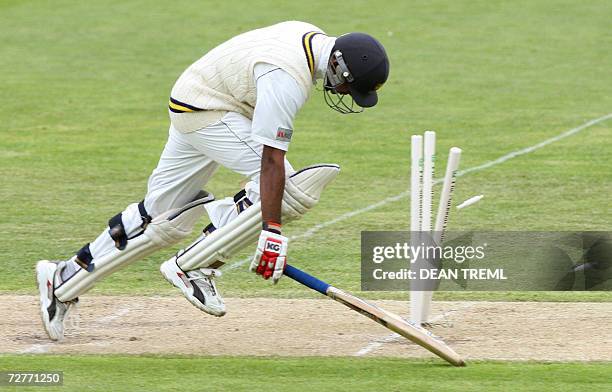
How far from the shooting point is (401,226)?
10.5 m

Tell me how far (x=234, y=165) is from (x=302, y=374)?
1376 mm

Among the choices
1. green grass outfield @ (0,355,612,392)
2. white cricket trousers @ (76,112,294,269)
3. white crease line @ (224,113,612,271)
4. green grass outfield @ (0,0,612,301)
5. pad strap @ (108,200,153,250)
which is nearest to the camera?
green grass outfield @ (0,355,612,392)

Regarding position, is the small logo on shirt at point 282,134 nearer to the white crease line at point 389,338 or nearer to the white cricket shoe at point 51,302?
the white crease line at point 389,338

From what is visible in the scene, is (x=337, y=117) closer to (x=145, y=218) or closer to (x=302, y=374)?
Result: (x=145, y=218)

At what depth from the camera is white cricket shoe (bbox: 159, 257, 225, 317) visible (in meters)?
7.03

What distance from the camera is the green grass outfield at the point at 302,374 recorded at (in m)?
5.95

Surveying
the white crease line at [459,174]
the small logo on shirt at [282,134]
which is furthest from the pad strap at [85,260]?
the white crease line at [459,174]

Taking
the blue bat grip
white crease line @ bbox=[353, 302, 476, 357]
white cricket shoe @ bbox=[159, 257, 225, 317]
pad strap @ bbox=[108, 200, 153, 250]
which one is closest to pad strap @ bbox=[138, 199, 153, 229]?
pad strap @ bbox=[108, 200, 153, 250]

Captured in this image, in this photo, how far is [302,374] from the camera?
624 centimetres

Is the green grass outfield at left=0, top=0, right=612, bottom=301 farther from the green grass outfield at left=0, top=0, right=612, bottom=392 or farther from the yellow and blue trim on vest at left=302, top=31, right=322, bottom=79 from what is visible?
the yellow and blue trim on vest at left=302, top=31, right=322, bottom=79

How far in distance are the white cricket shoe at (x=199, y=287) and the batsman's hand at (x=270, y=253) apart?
54 cm

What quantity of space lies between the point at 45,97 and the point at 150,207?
10683mm

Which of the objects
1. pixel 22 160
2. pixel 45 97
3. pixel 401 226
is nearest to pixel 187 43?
pixel 45 97

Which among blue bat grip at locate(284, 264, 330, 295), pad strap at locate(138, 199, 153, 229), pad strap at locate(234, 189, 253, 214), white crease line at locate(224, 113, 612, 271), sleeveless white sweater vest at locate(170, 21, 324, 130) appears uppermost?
sleeveless white sweater vest at locate(170, 21, 324, 130)
